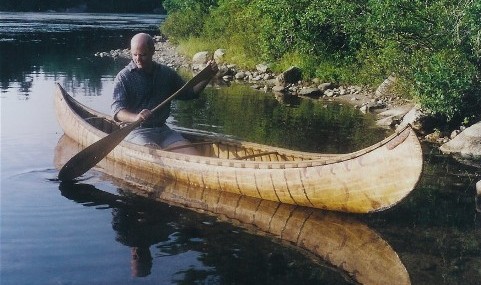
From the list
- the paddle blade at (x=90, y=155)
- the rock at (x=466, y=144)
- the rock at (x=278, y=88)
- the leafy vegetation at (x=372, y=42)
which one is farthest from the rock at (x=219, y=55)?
the paddle blade at (x=90, y=155)

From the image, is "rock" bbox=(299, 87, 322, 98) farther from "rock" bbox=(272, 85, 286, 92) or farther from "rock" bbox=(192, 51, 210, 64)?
"rock" bbox=(192, 51, 210, 64)

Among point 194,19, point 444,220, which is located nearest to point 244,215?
point 444,220

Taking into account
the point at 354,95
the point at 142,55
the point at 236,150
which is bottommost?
the point at 354,95

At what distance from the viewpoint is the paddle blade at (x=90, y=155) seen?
9.34 metres

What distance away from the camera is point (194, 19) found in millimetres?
36625

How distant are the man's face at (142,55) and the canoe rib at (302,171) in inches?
54.3

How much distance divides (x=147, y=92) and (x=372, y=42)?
41.9 ft

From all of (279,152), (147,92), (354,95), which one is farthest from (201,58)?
(279,152)

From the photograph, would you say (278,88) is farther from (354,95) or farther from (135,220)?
(135,220)

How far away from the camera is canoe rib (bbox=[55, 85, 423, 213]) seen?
279 inches

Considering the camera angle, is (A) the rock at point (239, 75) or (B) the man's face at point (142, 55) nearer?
(B) the man's face at point (142, 55)

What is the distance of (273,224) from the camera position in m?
7.95

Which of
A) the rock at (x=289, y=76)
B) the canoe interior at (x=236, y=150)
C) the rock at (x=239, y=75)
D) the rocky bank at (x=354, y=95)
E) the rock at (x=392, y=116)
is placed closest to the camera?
the canoe interior at (x=236, y=150)

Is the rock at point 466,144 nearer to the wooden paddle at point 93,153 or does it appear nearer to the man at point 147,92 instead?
the man at point 147,92
